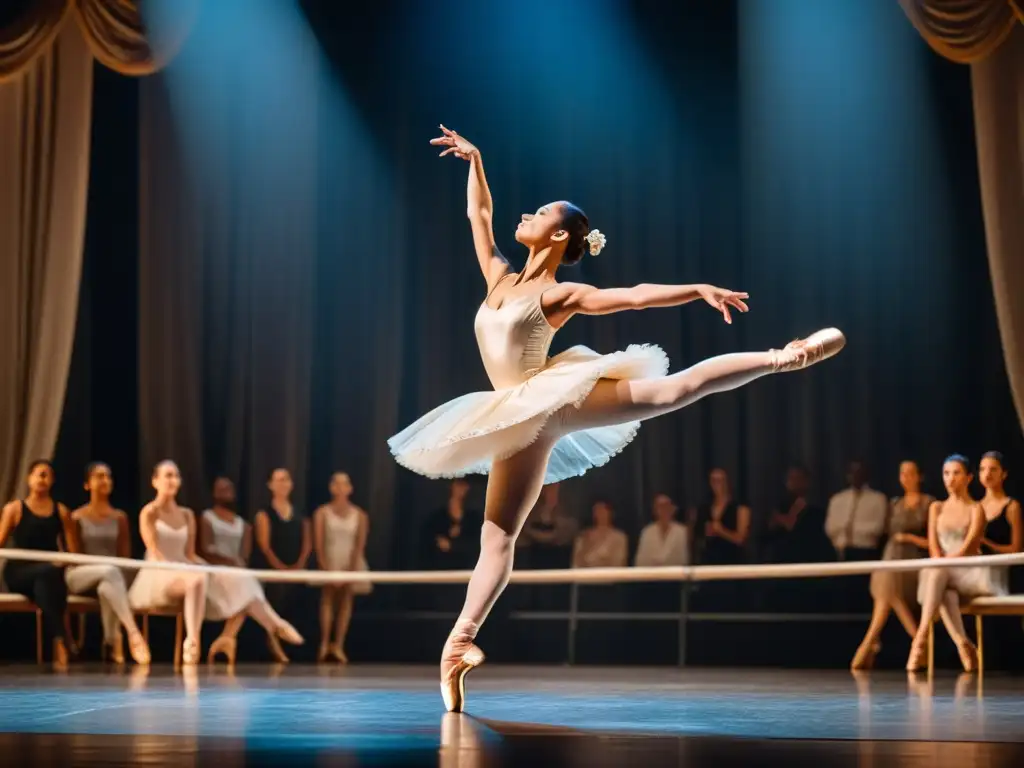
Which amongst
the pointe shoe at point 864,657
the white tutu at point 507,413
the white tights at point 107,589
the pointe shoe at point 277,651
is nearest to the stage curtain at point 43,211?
the white tights at point 107,589

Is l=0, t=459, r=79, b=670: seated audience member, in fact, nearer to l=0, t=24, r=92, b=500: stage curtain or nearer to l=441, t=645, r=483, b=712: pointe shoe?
l=0, t=24, r=92, b=500: stage curtain

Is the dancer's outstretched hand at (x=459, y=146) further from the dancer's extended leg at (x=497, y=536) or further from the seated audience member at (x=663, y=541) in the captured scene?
the seated audience member at (x=663, y=541)

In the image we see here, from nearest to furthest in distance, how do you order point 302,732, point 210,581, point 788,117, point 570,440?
1. point 302,732
2. point 570,440
3. point 210,581
4. point 788,117

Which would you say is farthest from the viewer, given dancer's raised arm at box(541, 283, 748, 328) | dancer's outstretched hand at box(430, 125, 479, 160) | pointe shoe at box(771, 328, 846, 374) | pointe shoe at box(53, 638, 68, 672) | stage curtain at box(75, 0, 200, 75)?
stage curtain at box(75, 0, 200, 75)

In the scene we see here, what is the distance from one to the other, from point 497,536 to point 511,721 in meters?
0.48

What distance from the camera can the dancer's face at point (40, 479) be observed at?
659cm

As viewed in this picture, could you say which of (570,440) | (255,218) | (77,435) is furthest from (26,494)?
(570,440)

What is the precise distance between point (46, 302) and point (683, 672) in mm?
4096

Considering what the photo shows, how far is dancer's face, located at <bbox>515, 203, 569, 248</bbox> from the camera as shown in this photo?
12.5ft

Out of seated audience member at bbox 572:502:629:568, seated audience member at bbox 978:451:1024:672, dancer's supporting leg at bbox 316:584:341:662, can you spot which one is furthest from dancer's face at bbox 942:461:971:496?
dancer's supporting leg at bbox 316:584:341:662

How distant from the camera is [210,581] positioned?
264 inches

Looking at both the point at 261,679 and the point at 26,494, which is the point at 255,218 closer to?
the point at 26,494

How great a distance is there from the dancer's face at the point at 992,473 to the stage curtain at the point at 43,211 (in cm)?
478

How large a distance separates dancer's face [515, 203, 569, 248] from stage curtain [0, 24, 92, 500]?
15.2 feet
